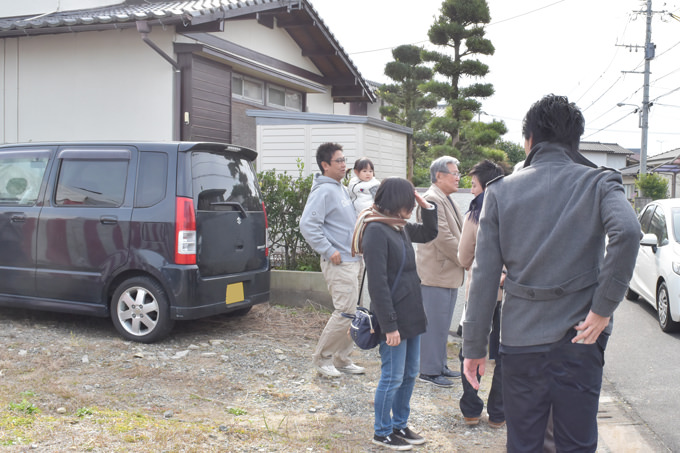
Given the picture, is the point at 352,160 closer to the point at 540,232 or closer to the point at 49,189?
the point at 49,189

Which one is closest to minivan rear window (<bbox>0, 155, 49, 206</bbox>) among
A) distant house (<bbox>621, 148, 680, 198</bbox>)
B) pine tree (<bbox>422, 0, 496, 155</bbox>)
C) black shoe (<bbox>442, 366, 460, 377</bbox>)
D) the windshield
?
black shoe (<bbox>442, 366, 460, 377</bbox>)

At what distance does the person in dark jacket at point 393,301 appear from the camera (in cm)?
360

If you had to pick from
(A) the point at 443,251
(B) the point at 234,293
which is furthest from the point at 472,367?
(B) the point at 234,293

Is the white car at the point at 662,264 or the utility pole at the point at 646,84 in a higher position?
the utility pole at the point at 646,84

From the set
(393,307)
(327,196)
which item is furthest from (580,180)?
(327,196)

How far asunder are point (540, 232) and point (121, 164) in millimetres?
4616

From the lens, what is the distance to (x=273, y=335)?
6.41 meters

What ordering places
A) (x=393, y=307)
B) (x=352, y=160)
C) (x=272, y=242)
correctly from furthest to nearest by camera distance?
(x=352, y=160) → (x=272, y=242) → (x=393, y=307)

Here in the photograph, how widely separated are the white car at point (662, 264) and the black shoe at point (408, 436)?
13.3 feet

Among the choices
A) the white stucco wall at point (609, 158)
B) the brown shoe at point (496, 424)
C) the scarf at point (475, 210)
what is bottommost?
the brown shoe at point (496, 424)

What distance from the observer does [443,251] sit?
504 centimetres

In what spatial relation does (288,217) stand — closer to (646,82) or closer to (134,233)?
(134,233)

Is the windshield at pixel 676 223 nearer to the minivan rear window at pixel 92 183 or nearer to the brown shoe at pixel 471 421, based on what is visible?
the brown shoe at pixel 471 421

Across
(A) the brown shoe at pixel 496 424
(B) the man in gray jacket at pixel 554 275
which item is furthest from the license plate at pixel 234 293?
(B) the man in gray jacket at pixel 554 275
